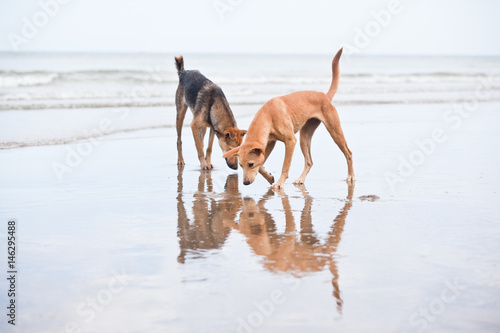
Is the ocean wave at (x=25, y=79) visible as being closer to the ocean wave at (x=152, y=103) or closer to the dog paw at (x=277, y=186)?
the ocean wave at (x=152, y=103)

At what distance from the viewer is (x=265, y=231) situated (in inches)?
248

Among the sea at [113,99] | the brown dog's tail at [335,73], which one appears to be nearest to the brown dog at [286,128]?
the brown dog's tail at [335,73]

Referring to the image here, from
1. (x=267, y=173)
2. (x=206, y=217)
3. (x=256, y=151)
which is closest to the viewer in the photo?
(x=206, y=217)

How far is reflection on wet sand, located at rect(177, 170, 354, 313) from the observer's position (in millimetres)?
5191

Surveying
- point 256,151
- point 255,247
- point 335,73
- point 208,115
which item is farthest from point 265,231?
point 208,115

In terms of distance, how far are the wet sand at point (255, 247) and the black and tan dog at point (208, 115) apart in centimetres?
39

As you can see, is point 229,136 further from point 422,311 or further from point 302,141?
point 422,311

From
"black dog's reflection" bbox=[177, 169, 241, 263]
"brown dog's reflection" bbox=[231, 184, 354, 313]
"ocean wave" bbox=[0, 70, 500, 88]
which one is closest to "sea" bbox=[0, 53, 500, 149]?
"ocean wave" bbox=[0, 70, 500, 88]

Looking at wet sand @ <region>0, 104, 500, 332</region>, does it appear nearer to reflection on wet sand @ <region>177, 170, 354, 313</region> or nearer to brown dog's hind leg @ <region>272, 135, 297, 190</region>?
reflection on wet sand @ <region>177, 170, 354, 313</region>

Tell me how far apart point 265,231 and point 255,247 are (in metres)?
0.64

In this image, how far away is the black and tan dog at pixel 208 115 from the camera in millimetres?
9732

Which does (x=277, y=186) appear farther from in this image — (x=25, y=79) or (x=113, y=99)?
(x=25, y=79)

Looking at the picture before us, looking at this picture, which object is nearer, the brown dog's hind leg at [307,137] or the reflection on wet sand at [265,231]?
the reflection on wet sand at [265,231]

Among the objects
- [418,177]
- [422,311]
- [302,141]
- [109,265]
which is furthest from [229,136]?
[422,311]
